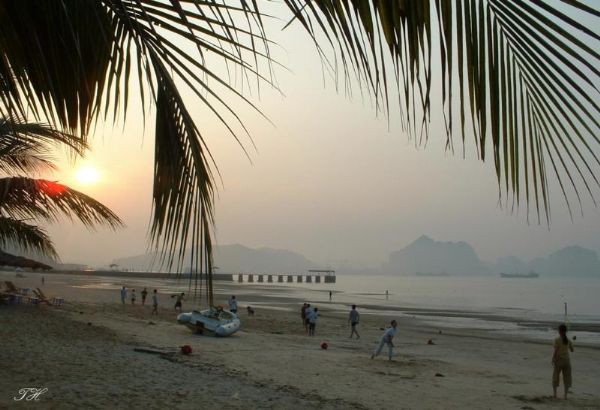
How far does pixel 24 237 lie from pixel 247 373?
5.18 m

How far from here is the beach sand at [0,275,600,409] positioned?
857 centimetres

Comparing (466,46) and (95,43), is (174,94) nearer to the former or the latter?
(95,43)

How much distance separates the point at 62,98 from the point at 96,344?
41.1 feet

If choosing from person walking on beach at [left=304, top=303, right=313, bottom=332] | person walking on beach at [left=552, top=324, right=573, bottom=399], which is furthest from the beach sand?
person walking on beach at [left=304, top=303, right=313, bottom=332]

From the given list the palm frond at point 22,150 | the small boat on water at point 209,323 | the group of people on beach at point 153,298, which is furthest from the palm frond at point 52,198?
the group of people on beach at point 153,298

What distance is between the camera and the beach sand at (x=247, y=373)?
857 centimetres

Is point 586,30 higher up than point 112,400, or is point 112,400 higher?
point 586,30

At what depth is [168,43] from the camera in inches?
84.3

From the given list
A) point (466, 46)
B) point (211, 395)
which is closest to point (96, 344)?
point (211, 395)

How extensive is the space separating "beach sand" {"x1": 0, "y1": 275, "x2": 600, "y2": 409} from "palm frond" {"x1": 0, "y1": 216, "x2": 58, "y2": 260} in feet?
6.55

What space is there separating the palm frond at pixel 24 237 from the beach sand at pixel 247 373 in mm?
1996

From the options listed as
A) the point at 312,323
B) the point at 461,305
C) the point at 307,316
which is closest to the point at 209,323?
the point at 312,323

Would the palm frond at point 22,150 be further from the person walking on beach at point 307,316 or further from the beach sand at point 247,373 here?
the person walking on beach at point 307,316

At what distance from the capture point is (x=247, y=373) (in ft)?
38.9
